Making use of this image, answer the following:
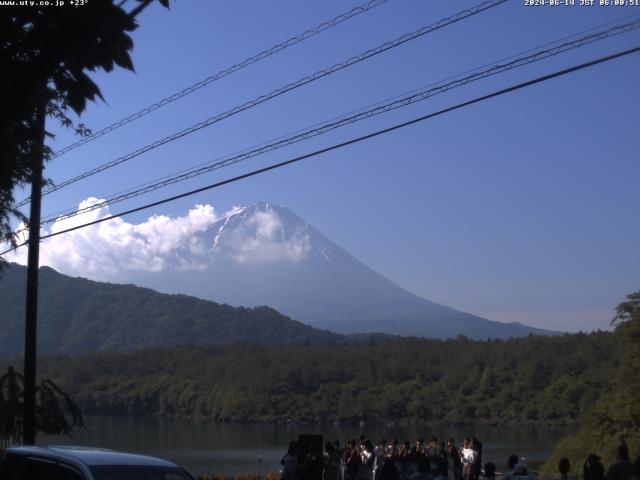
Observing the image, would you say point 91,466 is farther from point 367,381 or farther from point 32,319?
point 367,381

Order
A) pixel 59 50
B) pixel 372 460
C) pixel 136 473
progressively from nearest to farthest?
pixel 59 50 < pixel 136 473 < pixel 372 460

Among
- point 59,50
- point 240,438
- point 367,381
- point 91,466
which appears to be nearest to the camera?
point 59,50

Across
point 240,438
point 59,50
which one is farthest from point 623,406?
point 240,438

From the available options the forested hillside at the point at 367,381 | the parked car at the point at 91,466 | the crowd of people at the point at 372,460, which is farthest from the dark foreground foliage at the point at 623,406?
the forested hillside at the point at 367,381

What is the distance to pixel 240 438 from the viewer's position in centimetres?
7031

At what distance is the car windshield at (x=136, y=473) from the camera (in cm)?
951

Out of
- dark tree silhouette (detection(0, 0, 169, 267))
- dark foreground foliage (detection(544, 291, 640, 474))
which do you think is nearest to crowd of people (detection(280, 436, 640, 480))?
dark tree silhouette (detection(0, 0, 169, 267))

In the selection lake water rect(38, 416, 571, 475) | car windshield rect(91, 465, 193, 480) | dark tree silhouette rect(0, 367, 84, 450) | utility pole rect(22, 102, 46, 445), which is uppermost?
utility pole rect(22, 102, 46, 445)

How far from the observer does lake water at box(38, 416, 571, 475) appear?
46.1m

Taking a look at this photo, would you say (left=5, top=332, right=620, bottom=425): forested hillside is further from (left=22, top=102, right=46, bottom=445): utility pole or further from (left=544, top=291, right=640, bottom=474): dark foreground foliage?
(left=22, top=102, right=46, bottom=445): utility pole

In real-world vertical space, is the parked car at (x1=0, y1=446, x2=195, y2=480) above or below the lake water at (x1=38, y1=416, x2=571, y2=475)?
above

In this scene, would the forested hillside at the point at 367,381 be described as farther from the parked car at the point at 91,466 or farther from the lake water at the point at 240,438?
the parked car at the point at 91,466

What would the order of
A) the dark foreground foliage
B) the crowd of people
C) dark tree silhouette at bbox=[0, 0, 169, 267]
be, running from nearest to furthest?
dark tree silhouette at bbox=[0, 0, 169, 267] → the crowd of people → the dark foreground foliage

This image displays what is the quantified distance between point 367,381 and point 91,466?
85957 millimetres
